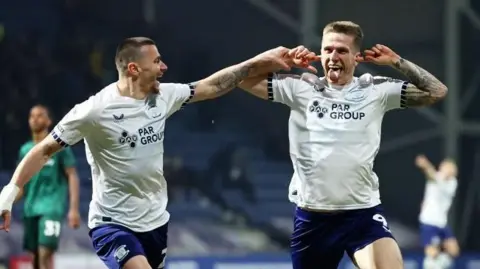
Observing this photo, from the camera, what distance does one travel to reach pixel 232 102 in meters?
16.4

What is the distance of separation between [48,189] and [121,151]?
170 inches

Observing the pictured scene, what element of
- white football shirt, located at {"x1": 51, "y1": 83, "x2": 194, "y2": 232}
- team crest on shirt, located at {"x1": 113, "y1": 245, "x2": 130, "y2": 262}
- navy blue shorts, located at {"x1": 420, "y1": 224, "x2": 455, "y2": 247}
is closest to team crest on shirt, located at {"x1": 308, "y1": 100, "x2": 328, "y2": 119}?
white football shirt, located at {"x1": 51, "y1": 83, "x2": 194, "y2": 232}

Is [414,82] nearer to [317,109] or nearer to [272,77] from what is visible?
[317,109]

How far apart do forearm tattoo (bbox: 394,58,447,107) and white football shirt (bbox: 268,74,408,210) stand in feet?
0.20

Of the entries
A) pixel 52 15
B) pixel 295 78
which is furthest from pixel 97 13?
pixel 295 78

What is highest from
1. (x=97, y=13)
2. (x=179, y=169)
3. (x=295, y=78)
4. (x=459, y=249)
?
(x=97, y=13)

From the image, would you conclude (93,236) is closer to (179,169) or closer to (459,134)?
(179,169)

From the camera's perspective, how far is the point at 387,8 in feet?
56.0

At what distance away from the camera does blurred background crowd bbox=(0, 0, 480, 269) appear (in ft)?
51.6

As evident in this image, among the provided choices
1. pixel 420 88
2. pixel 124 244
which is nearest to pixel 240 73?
pixel 420 88

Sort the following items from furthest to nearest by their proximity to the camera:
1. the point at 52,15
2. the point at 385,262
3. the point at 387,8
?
the point at 387,8 < the point at 52,15 < the point at 385,262

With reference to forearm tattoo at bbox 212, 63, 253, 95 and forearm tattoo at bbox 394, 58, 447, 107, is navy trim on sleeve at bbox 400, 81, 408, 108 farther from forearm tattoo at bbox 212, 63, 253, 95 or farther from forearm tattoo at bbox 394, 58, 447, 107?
forearm tattoo at bbox 212, 63, 253, 95

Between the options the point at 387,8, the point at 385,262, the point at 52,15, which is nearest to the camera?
the point at 385,262

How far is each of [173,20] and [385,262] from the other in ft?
31.5
